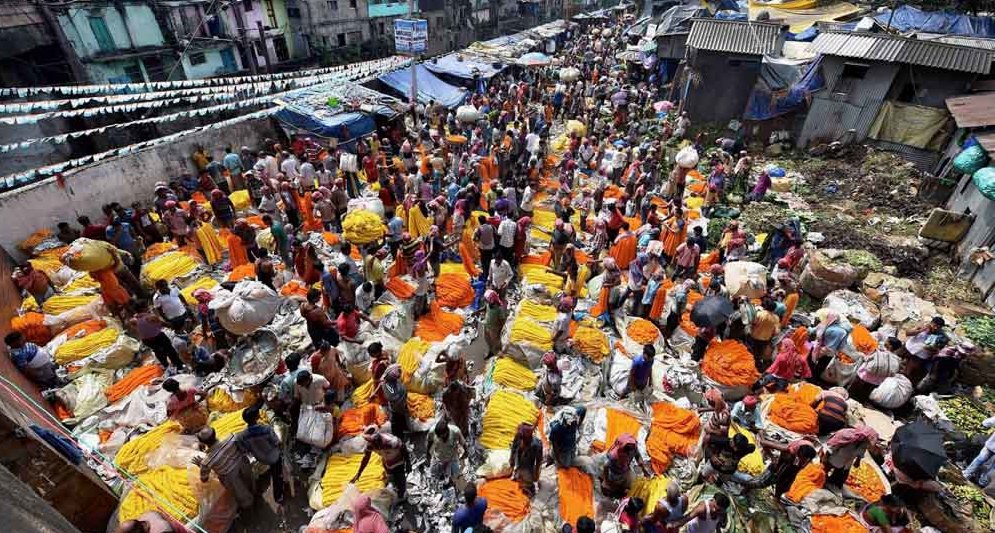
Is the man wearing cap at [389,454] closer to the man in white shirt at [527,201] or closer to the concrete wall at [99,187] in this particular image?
the man in white shirt at [527,201]

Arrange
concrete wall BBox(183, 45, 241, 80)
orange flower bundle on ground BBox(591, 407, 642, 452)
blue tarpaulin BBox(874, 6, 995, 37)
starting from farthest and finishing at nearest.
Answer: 1. concrete wall BBox(183, 45, 241, 80)
2. blue tarpaulin BBox(874, 6, 995, 37)
3. orange flower bundle on ground BBox(591, 407, 642, 452)

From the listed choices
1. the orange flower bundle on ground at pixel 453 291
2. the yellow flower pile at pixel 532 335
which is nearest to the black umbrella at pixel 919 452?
the yellow flower pile at pixel 532 335

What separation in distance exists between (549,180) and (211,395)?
10.7 metres

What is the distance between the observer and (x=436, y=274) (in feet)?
28.5

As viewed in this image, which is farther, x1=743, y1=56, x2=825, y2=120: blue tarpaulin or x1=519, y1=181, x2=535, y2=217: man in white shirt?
x1=743, y1=56, x2=825, y2=120: blue tarpaulin

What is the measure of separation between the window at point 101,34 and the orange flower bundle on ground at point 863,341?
25891 mm

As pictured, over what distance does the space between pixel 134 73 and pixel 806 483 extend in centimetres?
2615

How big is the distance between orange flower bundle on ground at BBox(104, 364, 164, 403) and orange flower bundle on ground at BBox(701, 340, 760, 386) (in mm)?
8082

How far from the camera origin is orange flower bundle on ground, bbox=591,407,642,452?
5943mm

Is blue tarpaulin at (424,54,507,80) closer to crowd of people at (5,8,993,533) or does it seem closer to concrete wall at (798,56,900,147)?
crowd of people at (5,8,993,533)

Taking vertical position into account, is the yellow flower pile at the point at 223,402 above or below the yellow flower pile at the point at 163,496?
below

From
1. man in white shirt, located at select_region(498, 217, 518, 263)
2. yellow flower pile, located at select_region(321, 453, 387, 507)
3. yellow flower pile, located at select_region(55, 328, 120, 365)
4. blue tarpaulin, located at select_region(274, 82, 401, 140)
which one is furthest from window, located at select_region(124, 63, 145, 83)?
yellow flower pile, located at select_region(321, 453, 387, 507)

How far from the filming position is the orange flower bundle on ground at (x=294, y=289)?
27.5 ft

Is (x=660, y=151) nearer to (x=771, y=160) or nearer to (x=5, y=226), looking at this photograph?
(x=771, y=160)
